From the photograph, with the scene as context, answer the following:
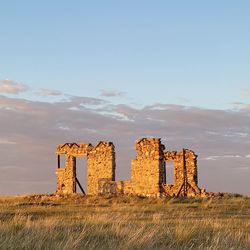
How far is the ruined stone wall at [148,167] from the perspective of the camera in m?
33.5

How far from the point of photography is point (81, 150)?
3731cm

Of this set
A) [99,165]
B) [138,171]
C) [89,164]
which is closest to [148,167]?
[138,171]

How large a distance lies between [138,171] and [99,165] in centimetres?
334

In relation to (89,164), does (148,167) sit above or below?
below

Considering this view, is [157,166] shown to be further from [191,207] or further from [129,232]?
[129,232]

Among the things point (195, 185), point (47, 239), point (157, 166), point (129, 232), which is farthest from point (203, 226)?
point (195, 185)

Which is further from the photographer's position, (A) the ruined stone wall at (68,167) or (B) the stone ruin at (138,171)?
(A) the ruined stone wall at (68,167)

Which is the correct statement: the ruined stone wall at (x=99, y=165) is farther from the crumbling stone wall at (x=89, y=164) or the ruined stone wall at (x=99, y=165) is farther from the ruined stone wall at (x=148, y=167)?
the ruined stone wall at (x=148, y=167)

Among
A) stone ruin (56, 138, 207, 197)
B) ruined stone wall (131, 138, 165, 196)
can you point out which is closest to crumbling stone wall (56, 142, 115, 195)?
stone ruin (56, 138, 207, 197)

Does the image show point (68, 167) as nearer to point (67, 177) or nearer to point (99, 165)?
point (67, 177)

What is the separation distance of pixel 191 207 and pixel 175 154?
11.8m

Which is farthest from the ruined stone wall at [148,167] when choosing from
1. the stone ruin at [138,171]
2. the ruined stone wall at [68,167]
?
the ruined stone wall at [68,167]

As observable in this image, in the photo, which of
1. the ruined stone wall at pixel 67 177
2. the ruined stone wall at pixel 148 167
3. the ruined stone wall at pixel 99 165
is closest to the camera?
the ruined stone wall at pixel 148 167

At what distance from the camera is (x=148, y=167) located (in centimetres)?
3378
